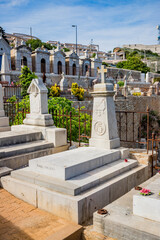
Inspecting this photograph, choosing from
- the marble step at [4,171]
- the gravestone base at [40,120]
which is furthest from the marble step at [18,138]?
the marble step at [4,171]

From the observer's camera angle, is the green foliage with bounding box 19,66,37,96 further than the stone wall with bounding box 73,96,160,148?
No

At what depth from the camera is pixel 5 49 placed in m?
25.8

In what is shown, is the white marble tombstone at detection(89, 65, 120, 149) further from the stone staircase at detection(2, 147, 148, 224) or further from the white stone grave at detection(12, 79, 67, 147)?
the white stone grave at detection(12, 79, 67, 147)

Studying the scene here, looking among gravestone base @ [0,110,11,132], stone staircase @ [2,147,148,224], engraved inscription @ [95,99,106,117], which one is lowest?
stone staircase @ [2,147,148,224]

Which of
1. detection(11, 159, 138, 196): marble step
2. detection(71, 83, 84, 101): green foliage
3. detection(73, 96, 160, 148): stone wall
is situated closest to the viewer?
detection(11, 159, 138, 196): marble step

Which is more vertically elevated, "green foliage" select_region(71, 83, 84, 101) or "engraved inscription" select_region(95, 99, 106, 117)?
"green foliage" select_region(71, 83, 84, 101)

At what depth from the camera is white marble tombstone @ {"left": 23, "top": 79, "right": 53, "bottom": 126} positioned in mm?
6762

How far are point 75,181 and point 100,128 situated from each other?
6.08 ft

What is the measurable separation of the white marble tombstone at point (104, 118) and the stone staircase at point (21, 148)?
1427mm

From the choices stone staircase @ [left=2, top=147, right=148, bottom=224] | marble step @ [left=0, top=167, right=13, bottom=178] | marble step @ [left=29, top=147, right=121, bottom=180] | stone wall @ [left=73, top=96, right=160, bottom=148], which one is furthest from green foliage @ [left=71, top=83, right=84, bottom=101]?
marble step @ [left=0, top=167, right=13, bottom=178]

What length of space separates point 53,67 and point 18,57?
5.32 meters

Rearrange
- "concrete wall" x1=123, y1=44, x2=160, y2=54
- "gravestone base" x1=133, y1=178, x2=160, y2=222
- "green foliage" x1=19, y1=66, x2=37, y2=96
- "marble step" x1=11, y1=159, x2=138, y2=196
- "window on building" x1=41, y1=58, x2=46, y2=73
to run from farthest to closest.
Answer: "concrete wall" x1=123, y1=44, x2=160, y2=54 < "window on building" x1=41, y1=58, x2=46, y2=73 < "green foliage" x1=19, y1=66, x2=37, y2=96 < "marble step" x1=11, y1=159, x2=138, y2=196 < "gravestone base" x1=133, y1=178, x2=160, y2=222

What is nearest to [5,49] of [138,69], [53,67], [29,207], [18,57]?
[18,57]

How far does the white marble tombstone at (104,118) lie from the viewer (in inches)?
216
